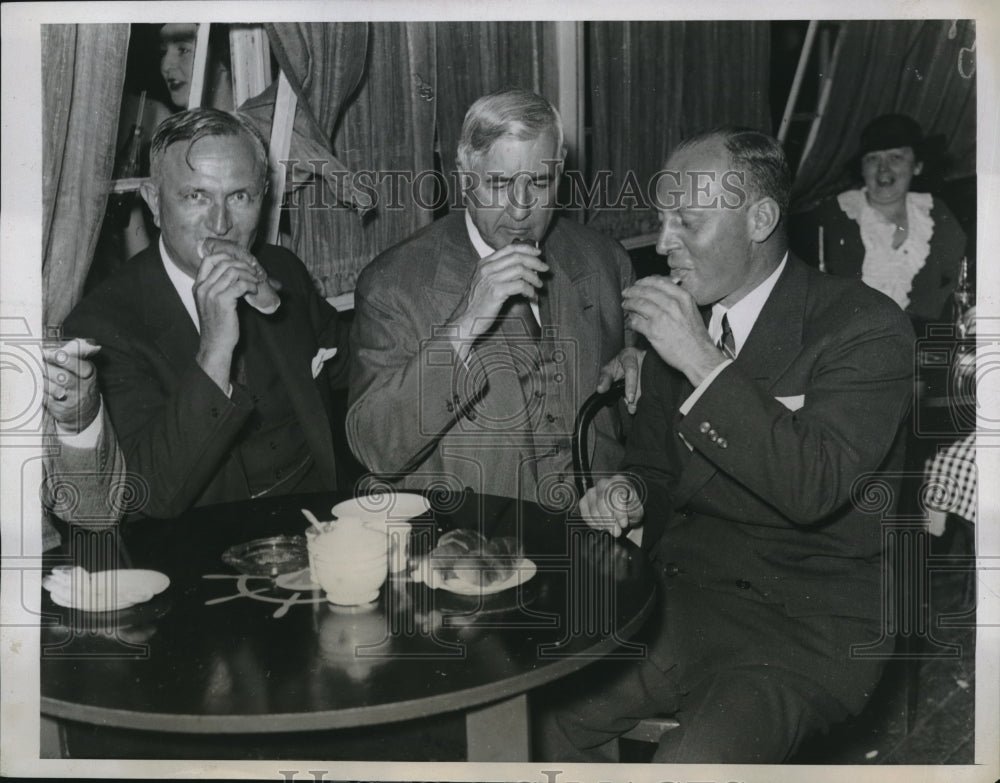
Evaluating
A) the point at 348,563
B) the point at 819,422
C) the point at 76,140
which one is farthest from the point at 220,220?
the point at 819,422

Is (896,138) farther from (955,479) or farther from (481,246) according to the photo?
(481,246)

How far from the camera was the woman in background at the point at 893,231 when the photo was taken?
7.08 feet

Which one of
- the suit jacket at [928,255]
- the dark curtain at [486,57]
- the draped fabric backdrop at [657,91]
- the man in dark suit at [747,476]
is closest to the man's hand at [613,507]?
the man in dark suit at [747,476]

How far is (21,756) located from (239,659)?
2.94 feet

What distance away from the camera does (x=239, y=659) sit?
1559mm

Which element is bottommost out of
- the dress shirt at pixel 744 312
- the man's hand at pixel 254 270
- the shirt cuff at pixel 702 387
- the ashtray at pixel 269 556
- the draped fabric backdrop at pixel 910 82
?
the ashtray at pixel 269 556

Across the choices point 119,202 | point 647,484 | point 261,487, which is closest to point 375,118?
point 119,202

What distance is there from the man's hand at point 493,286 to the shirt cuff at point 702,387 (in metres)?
0.46

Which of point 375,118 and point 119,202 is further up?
point 375,118

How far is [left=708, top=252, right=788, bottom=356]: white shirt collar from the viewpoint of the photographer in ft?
6.84

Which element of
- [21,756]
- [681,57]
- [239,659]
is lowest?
[21,756]

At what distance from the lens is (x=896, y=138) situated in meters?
2.20

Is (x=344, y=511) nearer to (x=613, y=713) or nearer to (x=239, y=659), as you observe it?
(x=239, y=659)

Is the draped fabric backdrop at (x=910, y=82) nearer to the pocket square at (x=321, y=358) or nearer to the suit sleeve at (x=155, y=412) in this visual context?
the pocket square at (x=321, y=358)
